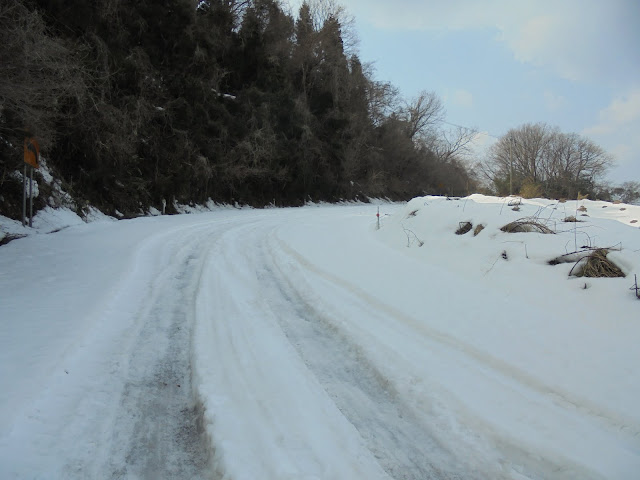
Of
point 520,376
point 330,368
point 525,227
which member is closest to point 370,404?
point 330,368

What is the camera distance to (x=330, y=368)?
10.5 feet

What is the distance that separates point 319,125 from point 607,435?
104 feet

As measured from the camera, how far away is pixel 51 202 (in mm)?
11031

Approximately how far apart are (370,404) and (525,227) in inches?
188

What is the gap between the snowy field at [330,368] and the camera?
2164 millimetres

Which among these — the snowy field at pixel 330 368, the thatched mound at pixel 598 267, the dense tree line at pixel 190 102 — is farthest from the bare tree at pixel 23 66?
the thatched mound at pixel 598 267

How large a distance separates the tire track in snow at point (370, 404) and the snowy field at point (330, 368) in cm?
1

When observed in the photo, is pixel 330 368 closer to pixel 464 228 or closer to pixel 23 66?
pixel 464 228

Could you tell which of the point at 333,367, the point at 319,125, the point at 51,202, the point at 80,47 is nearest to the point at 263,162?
the point at 319,125

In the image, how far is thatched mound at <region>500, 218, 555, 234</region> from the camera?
237 inches

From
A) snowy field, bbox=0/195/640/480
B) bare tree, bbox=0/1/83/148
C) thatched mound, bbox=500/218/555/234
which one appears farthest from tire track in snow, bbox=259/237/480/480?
bare tree, bbox=0/1/83/148

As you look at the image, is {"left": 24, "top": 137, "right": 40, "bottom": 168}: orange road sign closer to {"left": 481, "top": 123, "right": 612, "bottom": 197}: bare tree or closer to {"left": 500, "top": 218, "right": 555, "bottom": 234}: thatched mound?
{"left": 500, "top": 218, "right": 555, "bottom": 234}: thatched mound

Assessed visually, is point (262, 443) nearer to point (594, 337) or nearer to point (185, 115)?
point (594, 337)

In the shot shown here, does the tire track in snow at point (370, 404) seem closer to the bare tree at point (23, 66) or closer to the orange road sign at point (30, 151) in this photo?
the bare tree at point (23, 66)
